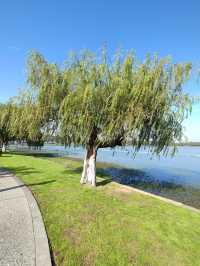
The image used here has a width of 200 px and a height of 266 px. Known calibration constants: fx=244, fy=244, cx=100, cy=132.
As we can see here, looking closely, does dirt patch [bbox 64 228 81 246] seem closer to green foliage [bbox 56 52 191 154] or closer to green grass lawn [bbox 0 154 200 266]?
green grass lawn [bbox 0 154 200 266]

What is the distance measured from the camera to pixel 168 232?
6.08m

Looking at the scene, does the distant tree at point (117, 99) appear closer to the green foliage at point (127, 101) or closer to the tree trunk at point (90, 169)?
the green foliage at point (127, 101)

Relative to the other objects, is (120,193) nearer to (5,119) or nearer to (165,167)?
(165,167)

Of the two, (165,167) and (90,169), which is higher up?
(90,169)

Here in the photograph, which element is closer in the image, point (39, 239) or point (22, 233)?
point (39, 239)

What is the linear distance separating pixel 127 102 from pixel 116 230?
17.4ft

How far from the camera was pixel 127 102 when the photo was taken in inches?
382

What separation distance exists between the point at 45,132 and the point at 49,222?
22.0ft

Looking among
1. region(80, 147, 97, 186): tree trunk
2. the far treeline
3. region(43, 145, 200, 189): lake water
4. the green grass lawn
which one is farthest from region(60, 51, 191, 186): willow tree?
the green grass lawn

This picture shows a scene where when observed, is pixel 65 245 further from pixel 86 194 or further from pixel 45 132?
pixel 45 132

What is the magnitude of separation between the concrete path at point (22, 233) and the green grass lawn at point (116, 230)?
0.26 meters

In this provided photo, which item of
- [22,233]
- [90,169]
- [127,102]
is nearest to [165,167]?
[90,169]

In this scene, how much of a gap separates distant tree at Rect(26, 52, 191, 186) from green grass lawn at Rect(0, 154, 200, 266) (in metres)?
2.65

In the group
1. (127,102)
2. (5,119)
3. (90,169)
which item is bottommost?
(90,169)
